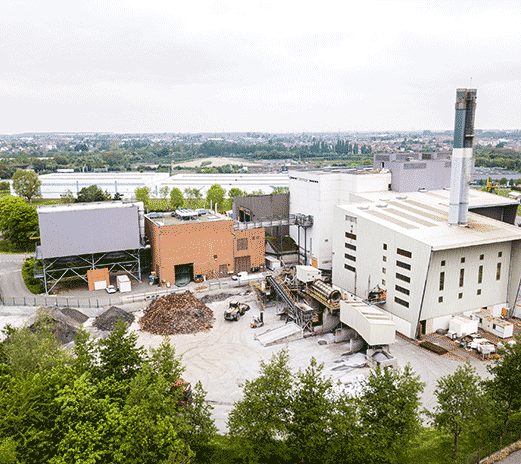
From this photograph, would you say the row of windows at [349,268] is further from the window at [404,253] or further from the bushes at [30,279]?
the bushes at [30,279]

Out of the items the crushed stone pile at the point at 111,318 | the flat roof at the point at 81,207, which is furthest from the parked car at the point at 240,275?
the flat roof at the point at 81,207

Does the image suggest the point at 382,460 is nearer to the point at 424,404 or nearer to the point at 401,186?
the point at 424,404

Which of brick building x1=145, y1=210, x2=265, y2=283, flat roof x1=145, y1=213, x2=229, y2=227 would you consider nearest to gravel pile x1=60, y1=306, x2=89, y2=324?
brick building x1=145, y1=210, x2=265, y2=283

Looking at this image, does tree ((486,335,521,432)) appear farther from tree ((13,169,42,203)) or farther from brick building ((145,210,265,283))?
tree ((13,169,42,203))

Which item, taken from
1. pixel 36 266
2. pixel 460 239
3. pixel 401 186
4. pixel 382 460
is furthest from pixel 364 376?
pixel 36 266

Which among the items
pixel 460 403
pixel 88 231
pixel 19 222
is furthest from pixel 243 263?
pixel 460 403

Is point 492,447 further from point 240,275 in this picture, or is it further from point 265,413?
point 240,275
